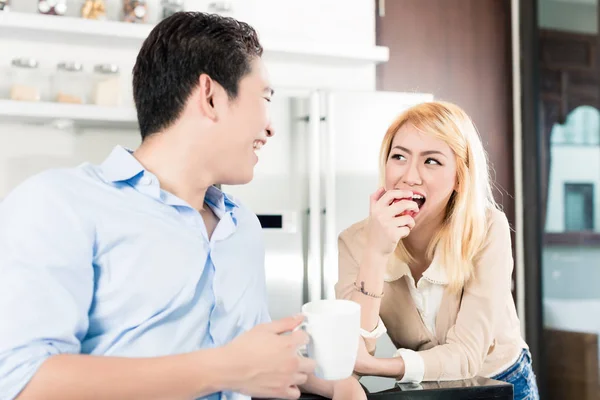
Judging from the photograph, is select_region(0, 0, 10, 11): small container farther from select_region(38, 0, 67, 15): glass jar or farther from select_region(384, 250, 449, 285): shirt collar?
select_region(384, 250, 449, 285): shirt collar

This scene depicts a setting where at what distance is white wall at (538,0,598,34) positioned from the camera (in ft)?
10.2

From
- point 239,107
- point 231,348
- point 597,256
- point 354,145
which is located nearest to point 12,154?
point 354,145

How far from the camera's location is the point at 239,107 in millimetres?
1086

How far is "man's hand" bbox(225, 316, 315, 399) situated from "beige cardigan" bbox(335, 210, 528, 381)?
2.24ft

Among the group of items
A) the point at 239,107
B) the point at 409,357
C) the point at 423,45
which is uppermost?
the point at 423,45

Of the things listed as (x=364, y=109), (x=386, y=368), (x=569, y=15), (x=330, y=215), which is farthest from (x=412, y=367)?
(x=569, y=15)

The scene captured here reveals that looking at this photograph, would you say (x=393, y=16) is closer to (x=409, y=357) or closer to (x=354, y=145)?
(x=354, y=145)

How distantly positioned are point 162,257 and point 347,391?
385mm

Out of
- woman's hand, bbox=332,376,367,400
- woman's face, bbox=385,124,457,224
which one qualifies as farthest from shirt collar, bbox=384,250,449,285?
woman's hand, bbox=332,376,367,400

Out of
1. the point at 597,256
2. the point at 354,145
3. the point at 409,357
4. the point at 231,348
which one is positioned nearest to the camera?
the point at 231,348

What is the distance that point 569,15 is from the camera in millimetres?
3309

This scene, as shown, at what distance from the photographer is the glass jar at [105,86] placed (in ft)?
8.71

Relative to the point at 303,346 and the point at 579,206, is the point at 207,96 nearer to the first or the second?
the point at 303,346

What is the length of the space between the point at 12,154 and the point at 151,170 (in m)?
1.98
